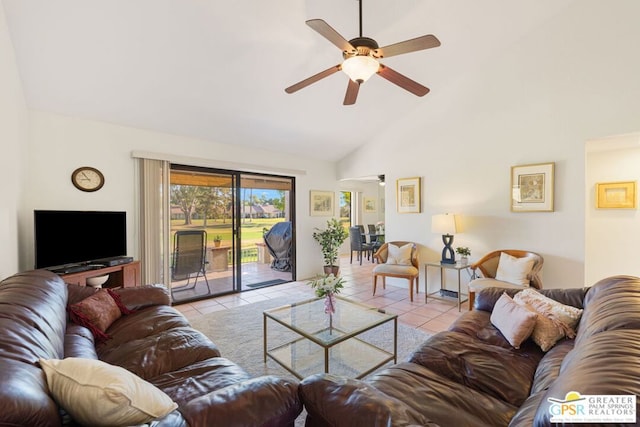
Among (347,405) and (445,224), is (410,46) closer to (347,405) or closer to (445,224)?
(347,405)

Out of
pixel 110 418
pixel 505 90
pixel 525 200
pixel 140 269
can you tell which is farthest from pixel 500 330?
pixel 140 269

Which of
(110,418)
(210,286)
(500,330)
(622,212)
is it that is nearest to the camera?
(110,418)

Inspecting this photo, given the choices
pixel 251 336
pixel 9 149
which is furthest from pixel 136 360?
pixel 9 149

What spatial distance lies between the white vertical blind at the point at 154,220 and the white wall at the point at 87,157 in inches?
5.2

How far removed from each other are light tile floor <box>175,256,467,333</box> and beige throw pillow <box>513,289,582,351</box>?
1.40 m

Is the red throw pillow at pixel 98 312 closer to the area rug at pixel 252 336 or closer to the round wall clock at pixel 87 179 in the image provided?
the area rug at pixel 252 336

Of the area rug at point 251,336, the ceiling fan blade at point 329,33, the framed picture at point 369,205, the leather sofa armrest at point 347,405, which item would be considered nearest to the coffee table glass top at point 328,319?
the area rug at point 251,336

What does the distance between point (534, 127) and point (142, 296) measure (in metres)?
4.70

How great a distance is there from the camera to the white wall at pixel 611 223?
3.74 meters

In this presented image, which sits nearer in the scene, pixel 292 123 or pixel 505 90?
pixel 505 90

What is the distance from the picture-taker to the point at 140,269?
3570 millimetres

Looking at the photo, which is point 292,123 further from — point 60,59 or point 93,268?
point 93,268

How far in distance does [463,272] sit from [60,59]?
5234mm

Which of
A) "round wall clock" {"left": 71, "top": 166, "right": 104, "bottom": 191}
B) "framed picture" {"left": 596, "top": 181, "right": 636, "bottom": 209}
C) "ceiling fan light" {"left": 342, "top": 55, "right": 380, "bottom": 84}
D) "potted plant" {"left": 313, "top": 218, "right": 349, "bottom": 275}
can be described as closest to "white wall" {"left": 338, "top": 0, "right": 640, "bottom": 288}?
"framed picture" {"left": 596, "top": 181, "right": 636, "bottom": 209}
